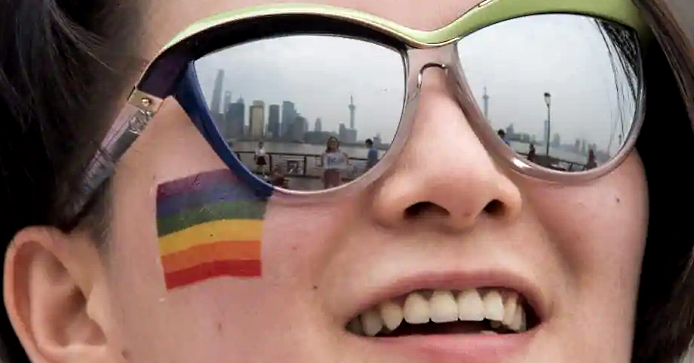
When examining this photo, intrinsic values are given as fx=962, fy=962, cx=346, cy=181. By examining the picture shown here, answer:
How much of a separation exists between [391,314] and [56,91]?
0.41m

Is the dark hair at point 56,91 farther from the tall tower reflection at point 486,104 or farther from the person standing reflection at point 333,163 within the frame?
the tall tower reflection at point 486,104

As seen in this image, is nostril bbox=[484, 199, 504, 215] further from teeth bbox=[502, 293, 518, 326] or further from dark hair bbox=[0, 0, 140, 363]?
dark hair bbox=[0, 0, 140, 363]

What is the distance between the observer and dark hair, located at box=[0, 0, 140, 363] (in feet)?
3.10

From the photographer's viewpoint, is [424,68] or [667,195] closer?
[424,68]

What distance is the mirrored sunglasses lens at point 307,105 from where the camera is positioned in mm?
836

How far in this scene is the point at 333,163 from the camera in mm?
838

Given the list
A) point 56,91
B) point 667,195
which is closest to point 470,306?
point 667,195

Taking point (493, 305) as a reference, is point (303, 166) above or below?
above

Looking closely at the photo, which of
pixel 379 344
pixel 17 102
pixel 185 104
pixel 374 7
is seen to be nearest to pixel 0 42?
pixel 17 102

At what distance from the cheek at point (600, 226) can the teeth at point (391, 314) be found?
0.15 metres

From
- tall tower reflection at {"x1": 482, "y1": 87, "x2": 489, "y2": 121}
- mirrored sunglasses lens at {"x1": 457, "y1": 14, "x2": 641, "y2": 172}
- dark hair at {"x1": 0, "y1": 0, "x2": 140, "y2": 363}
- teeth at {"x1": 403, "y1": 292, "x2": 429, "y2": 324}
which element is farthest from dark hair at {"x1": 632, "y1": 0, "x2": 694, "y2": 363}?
dark hair at {"x1": 0, "y1": 0, "x2": 140, "y2": 363}

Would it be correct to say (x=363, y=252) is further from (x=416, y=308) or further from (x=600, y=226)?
(x=600, y=226)

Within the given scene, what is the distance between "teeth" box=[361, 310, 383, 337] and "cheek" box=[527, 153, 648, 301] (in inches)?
6.7

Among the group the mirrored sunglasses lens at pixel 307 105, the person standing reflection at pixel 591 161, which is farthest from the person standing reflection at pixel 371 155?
the person standing reflection at pixel 591 161
